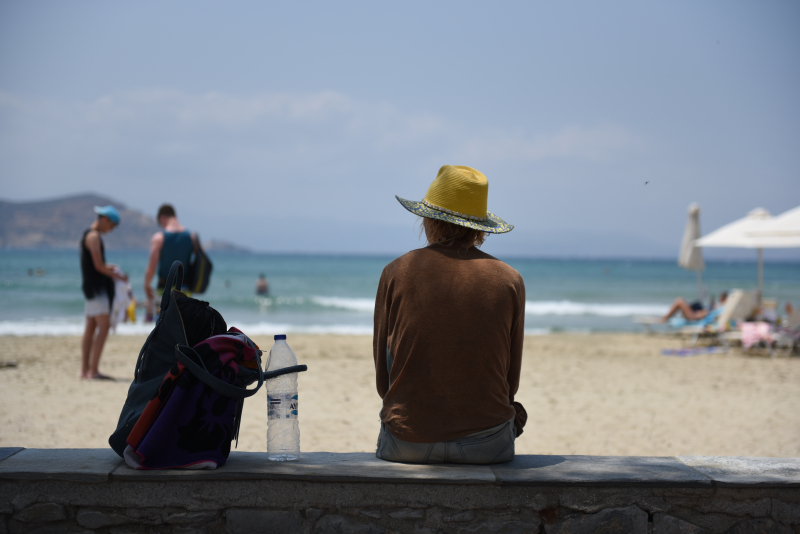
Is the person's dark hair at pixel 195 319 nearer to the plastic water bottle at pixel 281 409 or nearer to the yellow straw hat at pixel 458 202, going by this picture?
the plastic water bottle at pixel 281 409

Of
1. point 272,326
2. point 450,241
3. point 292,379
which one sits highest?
point 450,241

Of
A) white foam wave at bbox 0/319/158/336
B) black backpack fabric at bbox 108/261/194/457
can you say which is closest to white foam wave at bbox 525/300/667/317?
white foam wave at bbox 0/319/158/336

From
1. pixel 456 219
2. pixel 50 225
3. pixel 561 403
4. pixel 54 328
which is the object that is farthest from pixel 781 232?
pixel 50 225

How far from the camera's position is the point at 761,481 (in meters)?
2.17

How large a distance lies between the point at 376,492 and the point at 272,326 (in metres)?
14.5

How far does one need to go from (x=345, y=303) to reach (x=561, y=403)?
19843mm

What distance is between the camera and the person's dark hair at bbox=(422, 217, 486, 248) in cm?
234

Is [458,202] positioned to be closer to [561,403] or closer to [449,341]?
[449,341]

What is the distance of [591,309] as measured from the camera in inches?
922

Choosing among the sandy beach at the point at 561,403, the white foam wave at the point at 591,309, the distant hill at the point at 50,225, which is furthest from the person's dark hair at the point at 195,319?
the distant hill at the point at 50,225

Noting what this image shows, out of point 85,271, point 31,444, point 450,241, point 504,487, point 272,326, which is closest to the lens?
point 504,487

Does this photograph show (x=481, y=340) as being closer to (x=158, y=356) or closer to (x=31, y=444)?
(x=158, y=356)

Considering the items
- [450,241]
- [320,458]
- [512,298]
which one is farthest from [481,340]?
[320,458]

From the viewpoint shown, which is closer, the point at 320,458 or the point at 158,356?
the point at 158,356
